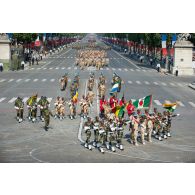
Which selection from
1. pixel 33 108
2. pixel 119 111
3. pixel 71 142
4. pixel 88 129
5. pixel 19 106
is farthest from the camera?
pixel 19 106

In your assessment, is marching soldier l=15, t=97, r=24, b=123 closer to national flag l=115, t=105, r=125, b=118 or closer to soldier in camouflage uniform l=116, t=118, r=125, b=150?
national flag l=115, t=105, r=125, b=118

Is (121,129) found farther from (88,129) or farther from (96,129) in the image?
(88,129)

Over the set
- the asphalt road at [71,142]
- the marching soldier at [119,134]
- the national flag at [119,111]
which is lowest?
the asphalt road at [71,142]

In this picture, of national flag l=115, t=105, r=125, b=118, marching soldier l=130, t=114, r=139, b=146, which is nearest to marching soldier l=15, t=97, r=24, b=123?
national flag l=115, t=105, r=125, b=118

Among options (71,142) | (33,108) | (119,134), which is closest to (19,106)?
(33,108)

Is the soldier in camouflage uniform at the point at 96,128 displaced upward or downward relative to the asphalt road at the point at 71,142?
upward

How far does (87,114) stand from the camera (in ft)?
122

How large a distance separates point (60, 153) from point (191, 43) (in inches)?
2227

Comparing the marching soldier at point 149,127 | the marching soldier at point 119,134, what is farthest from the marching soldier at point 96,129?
the marching soldier at point 149,127

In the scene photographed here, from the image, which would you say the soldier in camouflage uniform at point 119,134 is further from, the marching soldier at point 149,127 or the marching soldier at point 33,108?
the marching soldier at point 33,108

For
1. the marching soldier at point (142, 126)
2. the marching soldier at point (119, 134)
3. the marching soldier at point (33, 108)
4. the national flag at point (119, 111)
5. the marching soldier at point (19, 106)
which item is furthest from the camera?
the marching soldier at point (19, 106)

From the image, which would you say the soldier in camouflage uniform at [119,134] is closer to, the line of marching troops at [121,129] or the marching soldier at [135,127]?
the line of marching troops at [121,129]

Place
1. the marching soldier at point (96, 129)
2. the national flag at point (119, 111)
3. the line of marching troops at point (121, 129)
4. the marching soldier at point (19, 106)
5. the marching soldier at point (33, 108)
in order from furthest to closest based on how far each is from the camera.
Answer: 1. the marching soldier at point (19, 106)
2. the marching soldier at point (33, 108)
3. the national flag at point (119, 111)
4. the line of marching troops at point (121, 129)
5. the marching soldier at point (96, 129)

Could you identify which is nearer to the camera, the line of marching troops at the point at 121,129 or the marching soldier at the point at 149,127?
the line of marching troops at the point at 121,129
